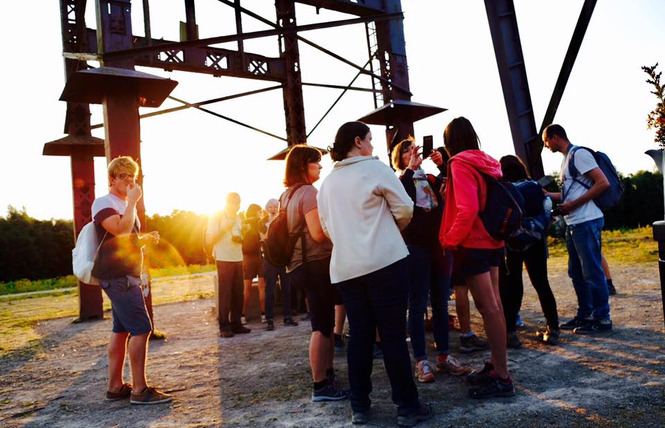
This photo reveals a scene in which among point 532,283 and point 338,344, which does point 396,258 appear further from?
point 338,344

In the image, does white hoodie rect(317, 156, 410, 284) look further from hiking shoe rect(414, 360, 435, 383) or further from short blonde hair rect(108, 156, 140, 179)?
short blonde hair rect(108, 156, 140, 179)

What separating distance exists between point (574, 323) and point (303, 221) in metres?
3.48

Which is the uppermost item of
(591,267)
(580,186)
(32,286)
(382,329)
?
(580,186)

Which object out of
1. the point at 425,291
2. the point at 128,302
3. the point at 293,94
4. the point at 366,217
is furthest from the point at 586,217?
the point at 293,94

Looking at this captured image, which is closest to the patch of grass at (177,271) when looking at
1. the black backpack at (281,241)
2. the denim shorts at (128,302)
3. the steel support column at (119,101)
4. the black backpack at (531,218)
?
the steel support column at (119,101)

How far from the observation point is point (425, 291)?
4.12 m

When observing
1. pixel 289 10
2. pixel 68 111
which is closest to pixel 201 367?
pixel 68 111

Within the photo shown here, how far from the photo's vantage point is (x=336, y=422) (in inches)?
130

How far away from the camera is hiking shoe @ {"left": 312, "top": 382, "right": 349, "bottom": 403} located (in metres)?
3.76

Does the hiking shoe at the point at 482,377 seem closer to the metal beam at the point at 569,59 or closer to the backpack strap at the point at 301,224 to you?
the backpack strap at the point at 301,224

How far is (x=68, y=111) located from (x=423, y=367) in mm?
9080

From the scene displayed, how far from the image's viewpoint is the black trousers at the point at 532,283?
16.0 ft

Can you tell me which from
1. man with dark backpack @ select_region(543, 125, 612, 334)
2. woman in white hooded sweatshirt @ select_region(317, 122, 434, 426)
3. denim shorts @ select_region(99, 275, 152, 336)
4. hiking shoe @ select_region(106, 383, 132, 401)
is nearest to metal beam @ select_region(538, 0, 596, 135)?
man with dark backpack @ select_region(543, 125, 612, 334)

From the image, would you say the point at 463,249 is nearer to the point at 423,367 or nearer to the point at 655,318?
the point at 423,367
